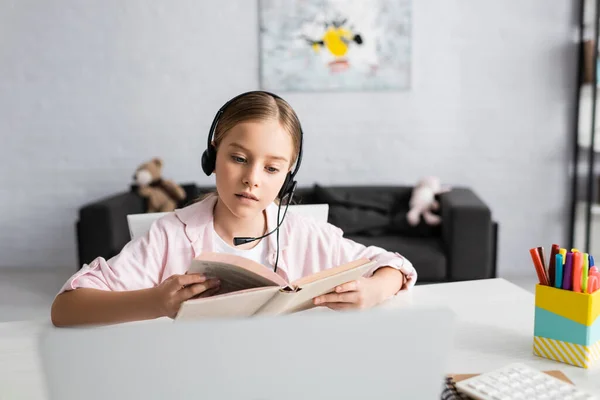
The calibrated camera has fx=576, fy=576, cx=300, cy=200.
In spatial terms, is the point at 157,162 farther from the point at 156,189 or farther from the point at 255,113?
the point at 255,113

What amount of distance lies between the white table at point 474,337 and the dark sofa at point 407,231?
4.70 feet

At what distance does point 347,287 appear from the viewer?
89 centimetres

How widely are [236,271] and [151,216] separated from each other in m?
0.58

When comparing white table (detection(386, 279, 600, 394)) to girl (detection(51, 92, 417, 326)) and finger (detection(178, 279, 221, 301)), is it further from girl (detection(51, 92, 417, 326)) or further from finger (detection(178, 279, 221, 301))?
finger (detection(178, 279, 221, 301))

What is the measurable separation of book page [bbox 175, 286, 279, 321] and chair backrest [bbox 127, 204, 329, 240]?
1.76 feet

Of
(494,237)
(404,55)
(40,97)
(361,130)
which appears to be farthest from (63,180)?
(494,237)

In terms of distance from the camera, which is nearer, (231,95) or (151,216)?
(151,216)

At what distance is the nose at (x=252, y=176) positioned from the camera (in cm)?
100

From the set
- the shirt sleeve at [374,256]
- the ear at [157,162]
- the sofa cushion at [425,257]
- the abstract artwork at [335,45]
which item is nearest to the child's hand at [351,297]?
the shirt sleeve at [374,256]

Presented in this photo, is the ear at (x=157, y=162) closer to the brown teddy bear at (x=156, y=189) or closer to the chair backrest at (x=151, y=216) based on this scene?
the brown teddy bear at (x=156, y=189)

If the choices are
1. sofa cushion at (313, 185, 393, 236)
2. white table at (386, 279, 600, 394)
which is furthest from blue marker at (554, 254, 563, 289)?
sofa cushion at (313, 185, 393, 236)

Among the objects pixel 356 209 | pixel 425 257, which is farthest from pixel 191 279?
pixel 356 209

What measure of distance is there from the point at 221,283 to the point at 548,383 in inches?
17.6

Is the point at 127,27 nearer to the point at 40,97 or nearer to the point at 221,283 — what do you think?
the point at 40,97
